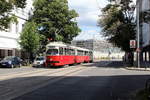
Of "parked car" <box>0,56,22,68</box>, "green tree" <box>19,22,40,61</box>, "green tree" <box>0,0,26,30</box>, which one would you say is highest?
"green tree" <box>0,0,26,30</box>

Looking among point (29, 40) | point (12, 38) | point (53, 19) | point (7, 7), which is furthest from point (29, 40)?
point (7, 7)

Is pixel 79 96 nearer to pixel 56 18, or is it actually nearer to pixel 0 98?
pixel 0 98

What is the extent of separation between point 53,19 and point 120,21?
18257mm

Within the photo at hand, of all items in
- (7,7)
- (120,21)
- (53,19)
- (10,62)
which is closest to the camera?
(7,7)

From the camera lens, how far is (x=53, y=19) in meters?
68.6

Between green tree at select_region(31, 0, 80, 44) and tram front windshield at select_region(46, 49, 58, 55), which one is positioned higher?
green tree at select_region(31, 0, 80, 44)

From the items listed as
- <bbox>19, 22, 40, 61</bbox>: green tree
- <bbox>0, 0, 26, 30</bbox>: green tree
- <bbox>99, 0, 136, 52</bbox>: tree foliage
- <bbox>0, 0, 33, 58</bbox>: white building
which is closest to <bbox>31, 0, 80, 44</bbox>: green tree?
<bbox>0, 0, 33, 58</bbox>: white building

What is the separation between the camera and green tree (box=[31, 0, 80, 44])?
67.5m

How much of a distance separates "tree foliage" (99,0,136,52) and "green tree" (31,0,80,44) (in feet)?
47.2

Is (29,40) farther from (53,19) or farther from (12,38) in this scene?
(53,19)

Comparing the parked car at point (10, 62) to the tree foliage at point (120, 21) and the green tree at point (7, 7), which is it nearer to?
the green tree at point (7, 7)

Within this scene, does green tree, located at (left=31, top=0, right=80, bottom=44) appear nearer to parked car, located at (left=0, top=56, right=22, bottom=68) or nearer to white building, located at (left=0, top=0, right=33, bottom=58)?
white building, located at (left=0, top=0, right=33, bottom=58)

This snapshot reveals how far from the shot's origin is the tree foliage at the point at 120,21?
52906mm

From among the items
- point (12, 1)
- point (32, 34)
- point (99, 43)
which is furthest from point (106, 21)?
point (99, 43)
